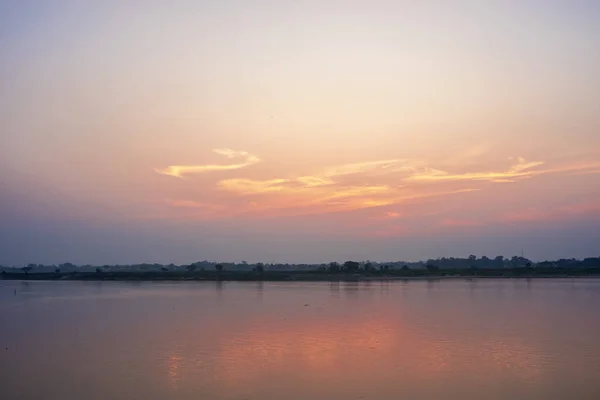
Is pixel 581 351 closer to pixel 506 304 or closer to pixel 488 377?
pixel 488 377

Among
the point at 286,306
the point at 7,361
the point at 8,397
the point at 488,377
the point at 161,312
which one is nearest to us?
the point at 8,397

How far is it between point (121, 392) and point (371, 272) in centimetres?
11999


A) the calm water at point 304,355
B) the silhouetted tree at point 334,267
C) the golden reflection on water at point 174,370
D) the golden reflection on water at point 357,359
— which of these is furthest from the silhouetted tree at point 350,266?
the golden reflection on water at point 174,370

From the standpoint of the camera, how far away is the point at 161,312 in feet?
142

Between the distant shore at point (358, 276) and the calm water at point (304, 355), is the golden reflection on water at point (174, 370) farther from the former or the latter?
the distant shore at point (358, 276)

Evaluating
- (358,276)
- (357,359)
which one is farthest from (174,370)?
(358,276)

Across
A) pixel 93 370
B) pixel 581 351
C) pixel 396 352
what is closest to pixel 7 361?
pixel 93 370

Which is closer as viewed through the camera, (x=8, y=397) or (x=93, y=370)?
(x=8, y=397)

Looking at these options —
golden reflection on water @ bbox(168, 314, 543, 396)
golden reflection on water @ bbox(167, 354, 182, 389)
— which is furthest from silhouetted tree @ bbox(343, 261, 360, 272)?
golden reflection on water @ bbox(167, 354, 182, 389)

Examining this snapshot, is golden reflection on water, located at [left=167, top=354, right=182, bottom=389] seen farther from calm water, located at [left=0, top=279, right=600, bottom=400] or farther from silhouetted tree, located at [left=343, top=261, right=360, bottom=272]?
silhouetted tree, located at [left=343, top=261, right=360, bottom=272]

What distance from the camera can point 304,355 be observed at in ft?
78.5

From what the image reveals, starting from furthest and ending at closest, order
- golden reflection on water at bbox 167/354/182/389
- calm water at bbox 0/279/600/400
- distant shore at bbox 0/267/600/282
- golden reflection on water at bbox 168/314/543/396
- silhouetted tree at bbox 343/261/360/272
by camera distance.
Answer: silhouetted tree at bbox 343/261/360/272 → distant shore at bbox 0/267/600/282 → golden reflection on water at bbox 168/314/543/396 → golden reflection on water at bbox 167/354/182/389 → calm water at bbox 0/279/600/400

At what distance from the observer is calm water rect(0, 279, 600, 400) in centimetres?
1831

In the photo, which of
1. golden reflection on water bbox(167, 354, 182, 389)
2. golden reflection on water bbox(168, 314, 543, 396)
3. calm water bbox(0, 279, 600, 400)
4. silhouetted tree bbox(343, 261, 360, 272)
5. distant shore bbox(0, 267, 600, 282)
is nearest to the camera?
calm water bbox(0, 279, 600, 400)
